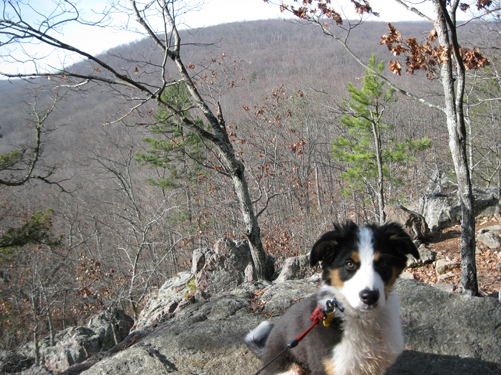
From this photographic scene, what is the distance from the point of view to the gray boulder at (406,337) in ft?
11.5

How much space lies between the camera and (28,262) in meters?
16.8

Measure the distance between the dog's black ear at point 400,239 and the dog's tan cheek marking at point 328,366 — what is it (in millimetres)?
1023

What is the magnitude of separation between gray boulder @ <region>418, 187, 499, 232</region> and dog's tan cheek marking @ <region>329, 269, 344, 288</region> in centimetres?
922

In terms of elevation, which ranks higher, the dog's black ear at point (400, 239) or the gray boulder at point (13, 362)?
the dog's black ear at point (400, 239)

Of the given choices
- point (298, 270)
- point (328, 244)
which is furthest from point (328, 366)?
point (298, 270)

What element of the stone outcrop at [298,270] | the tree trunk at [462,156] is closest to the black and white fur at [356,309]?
the tree trunk at [462,156]

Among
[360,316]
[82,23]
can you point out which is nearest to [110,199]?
[82,23]

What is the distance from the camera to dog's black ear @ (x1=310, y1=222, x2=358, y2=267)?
8.46ft

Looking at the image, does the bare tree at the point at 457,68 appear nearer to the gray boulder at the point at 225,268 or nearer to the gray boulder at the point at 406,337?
the gray boulder at the point at 406,337

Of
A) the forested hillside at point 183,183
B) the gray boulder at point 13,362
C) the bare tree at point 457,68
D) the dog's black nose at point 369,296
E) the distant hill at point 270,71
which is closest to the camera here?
the dog's black nose at point 369,296

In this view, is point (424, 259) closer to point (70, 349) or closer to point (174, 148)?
point (70, 349)

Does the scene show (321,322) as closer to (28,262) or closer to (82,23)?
(82,23)

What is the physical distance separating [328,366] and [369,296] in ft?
2.42

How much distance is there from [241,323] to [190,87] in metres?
5.95
